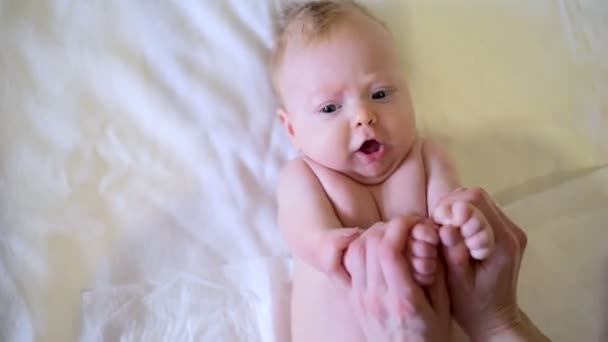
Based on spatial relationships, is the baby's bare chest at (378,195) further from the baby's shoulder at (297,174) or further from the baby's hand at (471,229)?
the baby's hand at (471,229)

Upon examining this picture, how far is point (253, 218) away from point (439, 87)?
1.36 ft

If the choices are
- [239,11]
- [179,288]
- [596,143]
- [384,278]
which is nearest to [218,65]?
[239,11]

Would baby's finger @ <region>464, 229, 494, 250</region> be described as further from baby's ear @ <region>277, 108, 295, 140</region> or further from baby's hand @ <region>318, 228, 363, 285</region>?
baby's ear @ <region>277, 108, 295, 140</region>

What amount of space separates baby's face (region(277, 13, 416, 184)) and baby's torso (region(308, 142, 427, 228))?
0.01 m

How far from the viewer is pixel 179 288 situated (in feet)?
3.00

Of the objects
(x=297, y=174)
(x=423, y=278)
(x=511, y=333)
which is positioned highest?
(x=297, y=174)

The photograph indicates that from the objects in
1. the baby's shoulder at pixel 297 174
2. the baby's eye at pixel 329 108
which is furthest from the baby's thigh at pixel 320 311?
the baby's eye at pixel 329 108

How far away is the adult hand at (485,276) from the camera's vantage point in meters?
0.70

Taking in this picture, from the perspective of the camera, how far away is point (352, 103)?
0.84 meters

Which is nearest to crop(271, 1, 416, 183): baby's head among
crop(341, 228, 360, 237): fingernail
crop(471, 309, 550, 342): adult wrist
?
crop(341, 228, 360, 237): fingernail

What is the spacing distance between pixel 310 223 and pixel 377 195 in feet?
0.40

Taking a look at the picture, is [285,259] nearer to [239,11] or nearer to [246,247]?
[246,247]

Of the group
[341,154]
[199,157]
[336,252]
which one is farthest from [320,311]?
[199,157]

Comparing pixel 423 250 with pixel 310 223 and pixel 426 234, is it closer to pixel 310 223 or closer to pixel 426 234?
pixel 426 234
